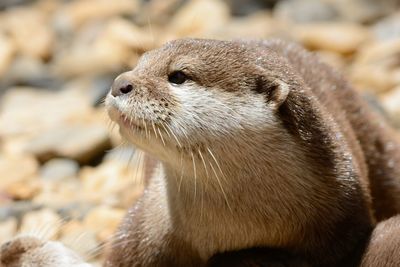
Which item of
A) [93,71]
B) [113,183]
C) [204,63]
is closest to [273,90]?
[204,63]

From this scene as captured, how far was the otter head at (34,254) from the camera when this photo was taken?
10.7ft

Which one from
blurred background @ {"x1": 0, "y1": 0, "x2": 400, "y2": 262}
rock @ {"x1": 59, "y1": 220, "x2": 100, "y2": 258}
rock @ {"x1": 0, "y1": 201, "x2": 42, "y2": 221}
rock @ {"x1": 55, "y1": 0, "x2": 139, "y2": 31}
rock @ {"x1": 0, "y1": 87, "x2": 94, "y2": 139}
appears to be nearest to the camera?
rock @ {"x1": 59, "y1": 220, "x2": 100, "y2": 258}

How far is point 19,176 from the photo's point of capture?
4875 mm

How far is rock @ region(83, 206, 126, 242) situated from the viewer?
407cm

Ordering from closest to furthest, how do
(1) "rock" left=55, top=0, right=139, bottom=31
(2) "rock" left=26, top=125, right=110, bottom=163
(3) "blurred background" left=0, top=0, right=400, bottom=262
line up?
(3) "blurred background" left=0, top=0, right=400, bottom=262 < (2) "rock" left=26, top=125, right=110, bottom=163 < (1) "rock" left=55, top=0, right=139, bottom=31

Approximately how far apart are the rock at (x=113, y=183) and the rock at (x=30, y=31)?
2089mm

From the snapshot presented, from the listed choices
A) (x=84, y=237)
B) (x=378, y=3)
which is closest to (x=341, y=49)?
(x=378, y=3)

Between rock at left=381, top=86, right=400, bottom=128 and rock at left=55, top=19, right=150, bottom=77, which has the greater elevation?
rock at left=381, top=86, right=400, bottom=128

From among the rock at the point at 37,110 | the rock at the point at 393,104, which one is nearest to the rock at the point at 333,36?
the rock at the point at 393,104

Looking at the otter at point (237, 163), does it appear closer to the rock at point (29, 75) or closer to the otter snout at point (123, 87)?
the otter snout at point (123, 87)

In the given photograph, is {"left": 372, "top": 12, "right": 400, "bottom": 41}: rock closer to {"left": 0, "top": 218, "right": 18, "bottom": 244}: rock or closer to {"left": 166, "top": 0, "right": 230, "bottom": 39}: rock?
{"left": 166, "top": 0, "right": 230, "bottom": 39}: rock

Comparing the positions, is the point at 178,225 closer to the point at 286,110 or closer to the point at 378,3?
the point at 286,110

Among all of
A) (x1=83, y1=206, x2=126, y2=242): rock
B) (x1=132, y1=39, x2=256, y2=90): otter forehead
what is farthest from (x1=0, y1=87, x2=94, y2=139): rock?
(x1=132, y1=39, x2=256, y2=90): otter forehead

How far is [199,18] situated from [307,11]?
0.72 meters
